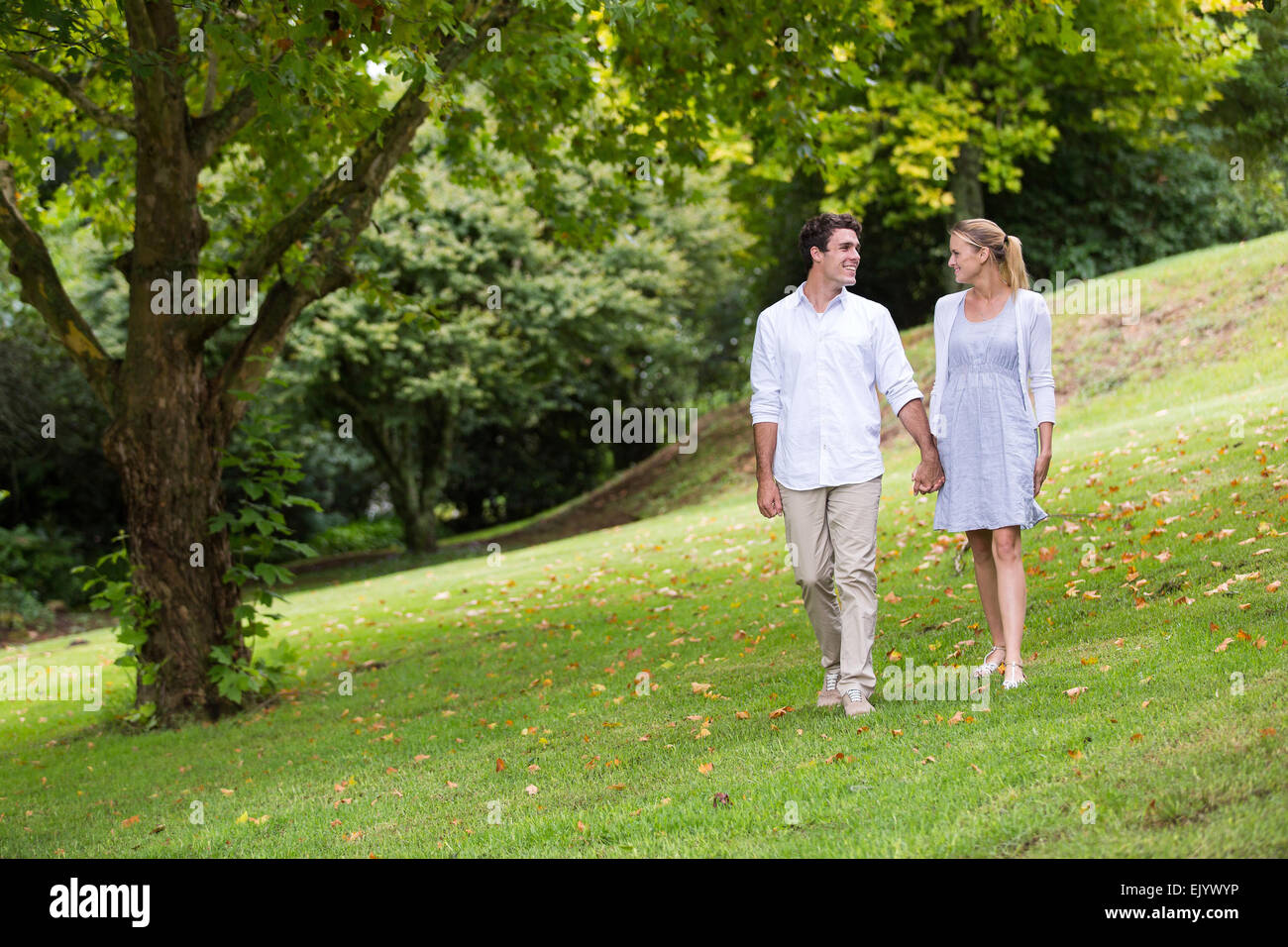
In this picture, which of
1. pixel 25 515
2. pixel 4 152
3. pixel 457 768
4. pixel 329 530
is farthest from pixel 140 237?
pixel 329 530

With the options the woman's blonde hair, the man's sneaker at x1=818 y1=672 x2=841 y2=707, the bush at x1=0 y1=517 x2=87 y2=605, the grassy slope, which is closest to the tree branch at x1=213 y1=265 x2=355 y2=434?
the grassy slope

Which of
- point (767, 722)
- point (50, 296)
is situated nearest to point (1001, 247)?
point (767, 722)

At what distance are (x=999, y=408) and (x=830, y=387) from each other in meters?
0.86

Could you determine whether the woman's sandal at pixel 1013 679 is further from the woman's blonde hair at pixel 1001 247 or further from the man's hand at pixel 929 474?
the woman's blonde hair at pixel 1001 247

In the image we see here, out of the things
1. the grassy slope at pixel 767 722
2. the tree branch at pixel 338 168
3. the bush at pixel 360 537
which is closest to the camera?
the grassy slope at pixel 767 722

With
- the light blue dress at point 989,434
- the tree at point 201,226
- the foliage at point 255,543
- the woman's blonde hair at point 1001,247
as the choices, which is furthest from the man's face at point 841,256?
the foliage at point 255,543

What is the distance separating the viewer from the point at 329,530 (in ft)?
114

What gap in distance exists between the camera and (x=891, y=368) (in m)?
5.65

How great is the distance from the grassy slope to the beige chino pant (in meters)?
0.34

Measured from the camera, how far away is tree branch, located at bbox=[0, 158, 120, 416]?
29.1 feet

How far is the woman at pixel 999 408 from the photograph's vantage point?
220 inches

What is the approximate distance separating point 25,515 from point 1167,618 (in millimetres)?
27089
